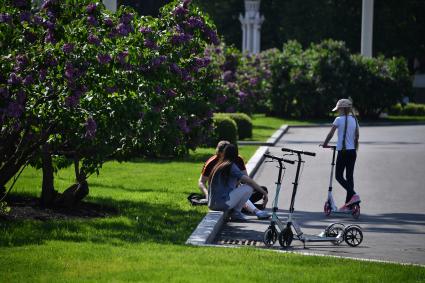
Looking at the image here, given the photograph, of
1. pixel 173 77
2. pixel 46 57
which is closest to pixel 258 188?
pixel 173 77

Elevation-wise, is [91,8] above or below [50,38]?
above

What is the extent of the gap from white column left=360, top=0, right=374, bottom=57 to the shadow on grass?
117 feet

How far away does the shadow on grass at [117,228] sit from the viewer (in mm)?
11818

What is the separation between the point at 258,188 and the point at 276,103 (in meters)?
34.3

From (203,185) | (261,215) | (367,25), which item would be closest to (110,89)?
(261,215)

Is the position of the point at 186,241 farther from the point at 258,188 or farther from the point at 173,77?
the point at 173,77

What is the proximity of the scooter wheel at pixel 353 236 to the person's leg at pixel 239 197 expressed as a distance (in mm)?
2523

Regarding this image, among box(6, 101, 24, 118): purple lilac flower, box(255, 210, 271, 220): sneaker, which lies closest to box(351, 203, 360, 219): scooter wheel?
box(255, 210, 271, 220): sneaker

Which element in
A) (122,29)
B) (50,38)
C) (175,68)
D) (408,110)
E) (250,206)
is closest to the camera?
(50,38)

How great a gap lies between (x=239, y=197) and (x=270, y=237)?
261 centimetres

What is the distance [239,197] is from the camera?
14641mm

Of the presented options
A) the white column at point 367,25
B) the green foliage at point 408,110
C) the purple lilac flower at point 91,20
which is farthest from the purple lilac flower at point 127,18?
the green foliage at point 408,110

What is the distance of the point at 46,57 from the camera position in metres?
12.7

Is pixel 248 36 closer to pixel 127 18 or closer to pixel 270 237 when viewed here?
pixel 127 18
